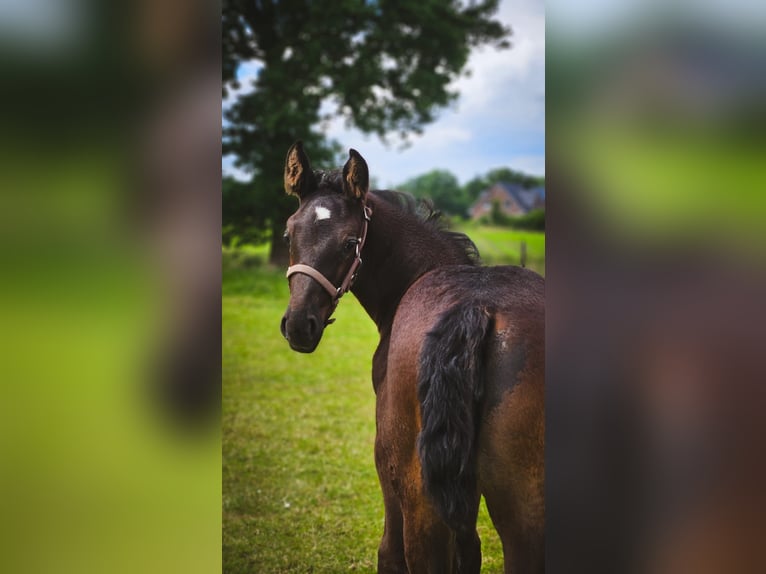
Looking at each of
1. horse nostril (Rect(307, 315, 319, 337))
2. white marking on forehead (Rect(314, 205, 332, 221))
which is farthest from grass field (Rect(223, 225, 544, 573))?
white marking on forehead (Rect(314, 205, 332, 221))

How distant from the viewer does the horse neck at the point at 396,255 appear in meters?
2.18

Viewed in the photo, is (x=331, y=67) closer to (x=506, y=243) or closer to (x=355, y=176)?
(x=506, y=243)

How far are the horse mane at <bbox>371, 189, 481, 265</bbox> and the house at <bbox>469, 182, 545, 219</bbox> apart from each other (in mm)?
4358

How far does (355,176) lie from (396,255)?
1.31 ft

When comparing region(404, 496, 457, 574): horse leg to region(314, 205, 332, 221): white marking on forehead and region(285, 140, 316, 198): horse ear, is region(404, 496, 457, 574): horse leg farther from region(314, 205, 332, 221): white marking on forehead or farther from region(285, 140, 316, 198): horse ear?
region(285, 140, 316, 198): horse ear

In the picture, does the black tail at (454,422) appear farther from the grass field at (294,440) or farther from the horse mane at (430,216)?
the grass field at (294,440)

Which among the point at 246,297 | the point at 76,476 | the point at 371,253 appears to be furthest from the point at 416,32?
the point at 76,476

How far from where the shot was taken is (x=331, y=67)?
20.0ft

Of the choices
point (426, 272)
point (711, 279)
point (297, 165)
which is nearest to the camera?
point (711, 279)

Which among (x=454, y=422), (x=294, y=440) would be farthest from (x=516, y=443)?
(x=294, y=440)

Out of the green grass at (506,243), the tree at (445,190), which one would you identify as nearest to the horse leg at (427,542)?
the green grass at (506,243)

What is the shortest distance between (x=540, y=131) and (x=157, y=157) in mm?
6490

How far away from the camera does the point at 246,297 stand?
19.5 feet

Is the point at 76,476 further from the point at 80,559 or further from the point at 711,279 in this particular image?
the point at 711,279
